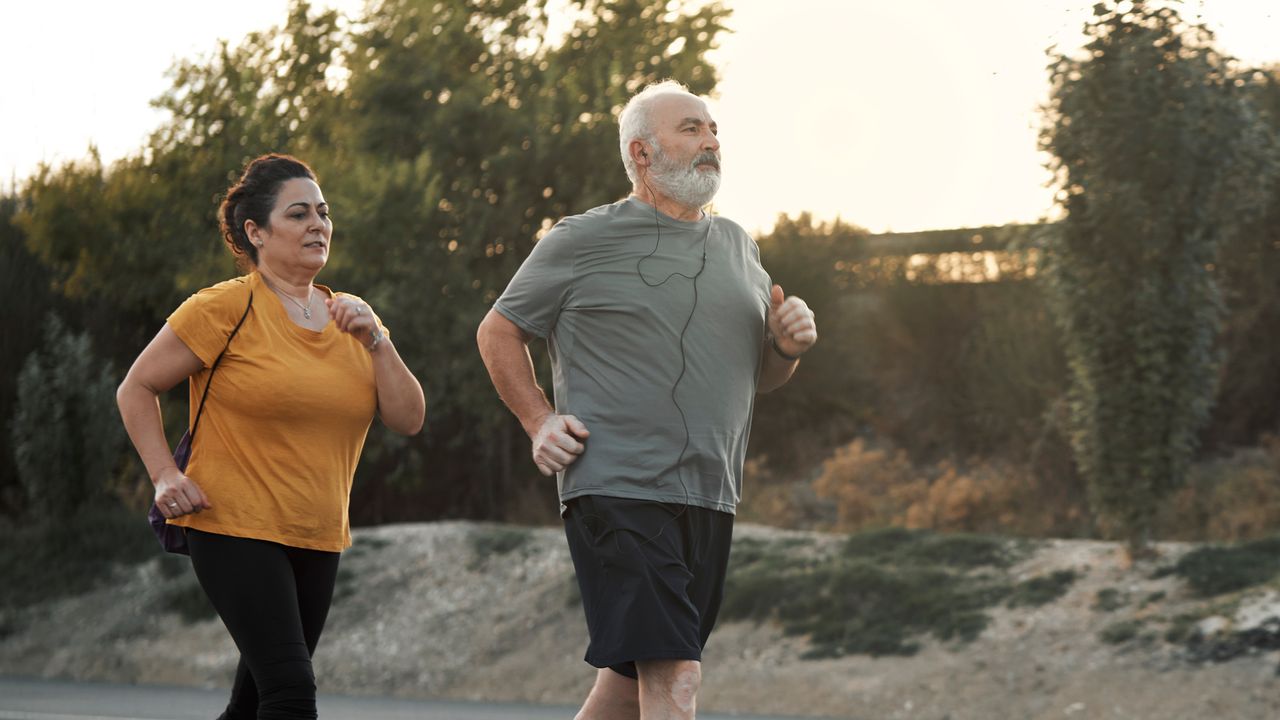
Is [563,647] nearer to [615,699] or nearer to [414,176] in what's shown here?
[414,176]

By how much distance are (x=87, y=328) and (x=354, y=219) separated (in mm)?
4032

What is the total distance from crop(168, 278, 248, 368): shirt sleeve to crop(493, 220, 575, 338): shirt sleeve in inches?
31.0

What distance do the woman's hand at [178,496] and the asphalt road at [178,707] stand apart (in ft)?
21.3

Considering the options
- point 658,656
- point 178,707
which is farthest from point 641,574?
point 178,707

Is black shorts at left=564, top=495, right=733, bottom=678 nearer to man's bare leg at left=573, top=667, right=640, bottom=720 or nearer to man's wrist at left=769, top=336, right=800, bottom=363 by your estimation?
man's bare leg at left=573, top=667, right=640, bottom=720

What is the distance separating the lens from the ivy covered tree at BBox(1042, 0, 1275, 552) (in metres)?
11.6

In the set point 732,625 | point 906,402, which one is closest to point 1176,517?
point 732,625

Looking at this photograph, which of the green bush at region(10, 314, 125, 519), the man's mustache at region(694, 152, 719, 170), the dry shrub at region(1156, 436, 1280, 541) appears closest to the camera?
the man's mustache at region(694, 152, 719, 170)

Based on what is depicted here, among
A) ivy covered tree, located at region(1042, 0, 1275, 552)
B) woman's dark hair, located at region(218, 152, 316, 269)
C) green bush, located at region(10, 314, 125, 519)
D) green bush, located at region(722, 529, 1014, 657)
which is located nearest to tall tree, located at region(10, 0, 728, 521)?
green bush, located at region(10, 314, 125, 519)

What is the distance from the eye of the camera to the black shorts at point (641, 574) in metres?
4.08

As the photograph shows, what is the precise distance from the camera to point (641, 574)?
4.11 meters

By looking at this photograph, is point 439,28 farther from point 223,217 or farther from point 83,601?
point 223,217

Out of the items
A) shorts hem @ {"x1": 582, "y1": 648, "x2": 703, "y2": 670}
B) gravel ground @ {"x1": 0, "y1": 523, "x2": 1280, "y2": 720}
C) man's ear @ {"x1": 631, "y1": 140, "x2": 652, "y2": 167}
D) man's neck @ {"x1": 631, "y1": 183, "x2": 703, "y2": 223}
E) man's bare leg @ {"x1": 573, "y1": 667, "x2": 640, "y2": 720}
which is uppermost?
man's ear @ {"x1": 631, "y1": 140, "x2": 652, "y2": 167}

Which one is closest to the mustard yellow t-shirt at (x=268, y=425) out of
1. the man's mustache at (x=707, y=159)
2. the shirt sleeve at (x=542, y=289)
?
the shirt sleeve at (x=542, y=289)
